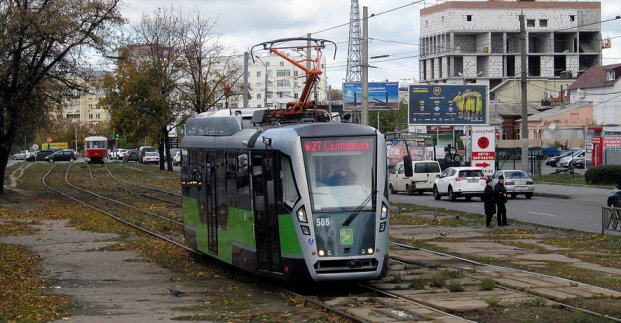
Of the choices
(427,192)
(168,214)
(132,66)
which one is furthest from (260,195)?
(132,66)

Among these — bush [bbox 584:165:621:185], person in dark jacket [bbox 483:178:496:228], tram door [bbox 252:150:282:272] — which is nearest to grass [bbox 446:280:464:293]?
tram door [bbox 252:150:282:272]

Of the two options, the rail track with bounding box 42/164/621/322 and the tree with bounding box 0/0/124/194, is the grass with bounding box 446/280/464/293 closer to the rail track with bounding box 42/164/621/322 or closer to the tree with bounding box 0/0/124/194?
the rail track with bounding box 42/164/621/322

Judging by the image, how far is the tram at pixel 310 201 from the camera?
14.3 meters

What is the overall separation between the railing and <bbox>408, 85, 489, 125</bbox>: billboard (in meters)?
49.1

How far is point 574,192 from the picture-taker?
48781 millimetres

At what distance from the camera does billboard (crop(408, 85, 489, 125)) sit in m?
74.1

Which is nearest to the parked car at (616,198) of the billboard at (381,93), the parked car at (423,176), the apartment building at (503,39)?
the parked car at (423,176)

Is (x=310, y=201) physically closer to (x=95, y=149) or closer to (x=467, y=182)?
(x=467, y=182)

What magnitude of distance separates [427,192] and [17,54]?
22811 millimetres

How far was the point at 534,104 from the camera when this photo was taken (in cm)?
11950

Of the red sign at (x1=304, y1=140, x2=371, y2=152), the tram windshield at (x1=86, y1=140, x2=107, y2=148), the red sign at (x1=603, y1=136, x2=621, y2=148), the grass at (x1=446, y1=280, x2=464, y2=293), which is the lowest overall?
the grass at (x1=446, y1=280, x2=464, y2=293)

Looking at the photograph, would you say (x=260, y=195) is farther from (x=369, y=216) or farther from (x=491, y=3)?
(x=491, y=3)

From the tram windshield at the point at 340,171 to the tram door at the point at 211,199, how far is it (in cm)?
364

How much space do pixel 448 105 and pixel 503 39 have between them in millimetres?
56255
